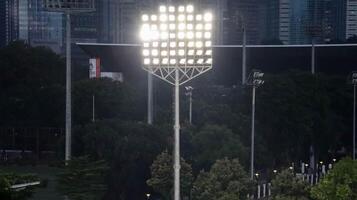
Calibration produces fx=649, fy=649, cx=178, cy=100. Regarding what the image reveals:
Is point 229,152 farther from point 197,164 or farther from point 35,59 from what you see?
point 35,59

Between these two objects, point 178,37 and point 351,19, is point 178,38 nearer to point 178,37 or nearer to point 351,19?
point 178,37

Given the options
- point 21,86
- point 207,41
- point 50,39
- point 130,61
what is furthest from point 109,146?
point 50,39

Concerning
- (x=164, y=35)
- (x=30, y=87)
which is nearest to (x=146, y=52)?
(x=164, y=35)

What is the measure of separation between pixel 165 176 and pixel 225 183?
4229 millimetres

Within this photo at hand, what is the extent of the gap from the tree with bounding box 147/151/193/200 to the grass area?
8.61 m

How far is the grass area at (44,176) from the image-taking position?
46.6 meters

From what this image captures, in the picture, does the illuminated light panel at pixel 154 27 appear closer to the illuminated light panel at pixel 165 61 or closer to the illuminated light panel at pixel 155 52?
the illuminated light panel at pixel 155 52

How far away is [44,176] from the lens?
55312mm

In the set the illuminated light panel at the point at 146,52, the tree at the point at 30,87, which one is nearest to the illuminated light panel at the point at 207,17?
the illuminated light panel at the point at 146,52

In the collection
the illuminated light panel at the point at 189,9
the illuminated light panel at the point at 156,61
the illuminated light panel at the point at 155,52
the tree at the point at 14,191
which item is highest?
the illuminated light panel at the point at 189,9

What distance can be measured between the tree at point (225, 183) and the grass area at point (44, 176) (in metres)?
12.7

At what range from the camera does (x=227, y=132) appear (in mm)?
44906

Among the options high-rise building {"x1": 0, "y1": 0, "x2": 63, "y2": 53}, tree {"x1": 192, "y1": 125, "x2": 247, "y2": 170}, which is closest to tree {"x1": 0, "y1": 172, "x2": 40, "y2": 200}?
tree {"x1": 192, "y1": 125, "x2": 247, "y2": 170}

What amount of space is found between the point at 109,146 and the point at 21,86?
118ft
